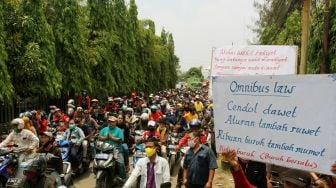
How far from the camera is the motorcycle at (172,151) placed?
11.5 metres

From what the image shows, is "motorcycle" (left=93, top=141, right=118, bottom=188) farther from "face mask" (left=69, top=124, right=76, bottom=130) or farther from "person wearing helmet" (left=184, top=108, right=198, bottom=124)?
"person wearing helmet" (left=184, top=108, right=198, bottom=124)

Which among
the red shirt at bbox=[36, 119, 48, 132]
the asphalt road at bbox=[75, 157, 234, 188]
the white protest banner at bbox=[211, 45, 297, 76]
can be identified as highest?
the white protest banner at bbox=[211, 45, 297, 76]

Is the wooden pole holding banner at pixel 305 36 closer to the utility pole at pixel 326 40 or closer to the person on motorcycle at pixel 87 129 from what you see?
the utility pole at pixel 326 40

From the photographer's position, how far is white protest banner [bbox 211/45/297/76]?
26.3 ft

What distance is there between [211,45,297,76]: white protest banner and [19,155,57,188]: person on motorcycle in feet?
13.7

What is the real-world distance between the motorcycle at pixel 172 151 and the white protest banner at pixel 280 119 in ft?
22.4

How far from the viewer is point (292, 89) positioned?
407cm

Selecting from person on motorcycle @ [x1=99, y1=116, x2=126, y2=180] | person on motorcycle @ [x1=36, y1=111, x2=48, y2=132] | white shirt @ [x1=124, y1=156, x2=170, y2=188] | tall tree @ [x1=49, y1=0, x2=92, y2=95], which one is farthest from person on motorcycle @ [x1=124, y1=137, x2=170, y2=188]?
tall tree @ [x1=49, y1=0, x2=92, y2=95]

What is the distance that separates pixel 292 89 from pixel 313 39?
9.96 metres

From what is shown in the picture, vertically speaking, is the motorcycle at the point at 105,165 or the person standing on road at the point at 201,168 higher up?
the person standing on road at the point at 201,168

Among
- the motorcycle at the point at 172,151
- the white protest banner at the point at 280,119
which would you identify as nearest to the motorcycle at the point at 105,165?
the motorcycle at the point at 172,151

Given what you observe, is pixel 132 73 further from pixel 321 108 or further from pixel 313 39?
pixel 321 108

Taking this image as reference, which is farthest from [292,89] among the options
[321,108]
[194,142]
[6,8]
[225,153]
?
[6,8]

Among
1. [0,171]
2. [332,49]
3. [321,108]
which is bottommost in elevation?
[0,171]
